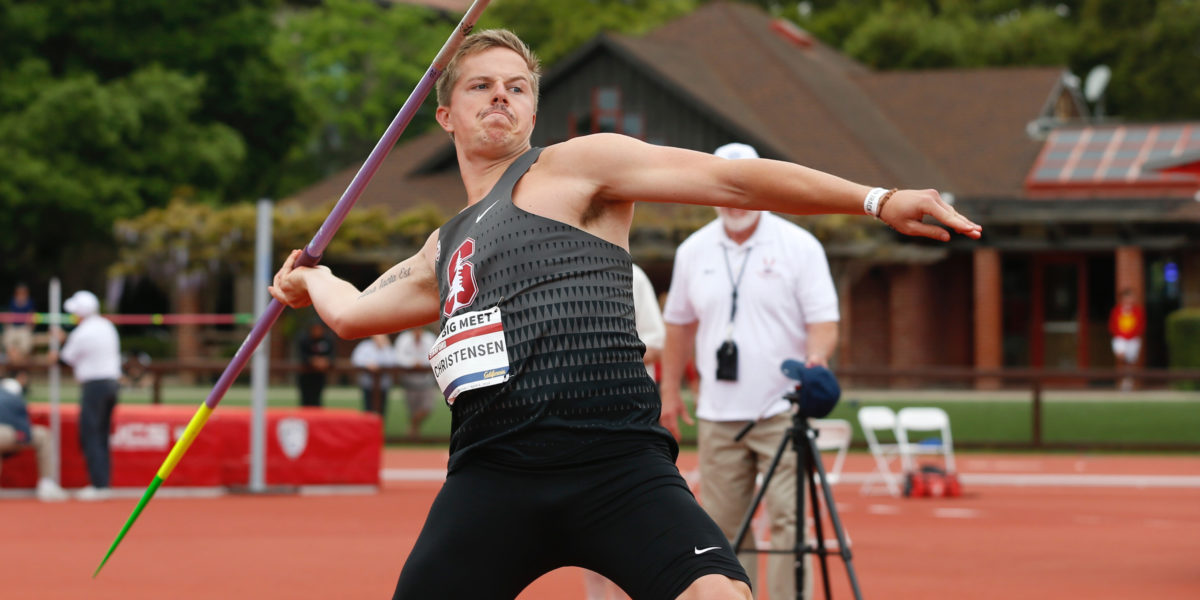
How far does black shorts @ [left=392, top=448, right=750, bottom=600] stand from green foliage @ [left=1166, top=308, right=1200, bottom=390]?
1098 inches

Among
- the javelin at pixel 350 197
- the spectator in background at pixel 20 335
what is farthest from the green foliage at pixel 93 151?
the javelin at pixel 350 197

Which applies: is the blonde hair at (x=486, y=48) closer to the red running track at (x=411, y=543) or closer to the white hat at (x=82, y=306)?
the red running track at (x=411, y=543)

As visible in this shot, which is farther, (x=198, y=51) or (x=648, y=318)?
(x=198, y=51)

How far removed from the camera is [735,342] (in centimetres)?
754

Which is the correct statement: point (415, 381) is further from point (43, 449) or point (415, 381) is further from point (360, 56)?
point (360, 56)

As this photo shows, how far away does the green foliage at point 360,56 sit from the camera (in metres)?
53.2

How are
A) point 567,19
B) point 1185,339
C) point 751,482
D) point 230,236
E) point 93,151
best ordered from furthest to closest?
point 567,19 < point 93,151 < point 230,236 < point 1185,339 < point 751,482

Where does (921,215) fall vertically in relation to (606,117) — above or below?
below

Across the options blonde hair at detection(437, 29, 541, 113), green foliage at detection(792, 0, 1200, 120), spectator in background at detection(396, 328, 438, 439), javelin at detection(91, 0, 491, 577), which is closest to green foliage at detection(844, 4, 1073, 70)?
green foliage at detection(792, 0, 1200, 120)

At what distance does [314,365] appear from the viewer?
21875 mm

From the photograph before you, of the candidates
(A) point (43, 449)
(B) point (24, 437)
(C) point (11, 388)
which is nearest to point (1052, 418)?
(A) point (43, 449)

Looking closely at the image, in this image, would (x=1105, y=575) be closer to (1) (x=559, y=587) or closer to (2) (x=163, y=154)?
(1) (x=559, y=587)

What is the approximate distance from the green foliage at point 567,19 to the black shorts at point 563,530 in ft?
152

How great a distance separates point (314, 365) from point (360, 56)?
3493 centimetres
